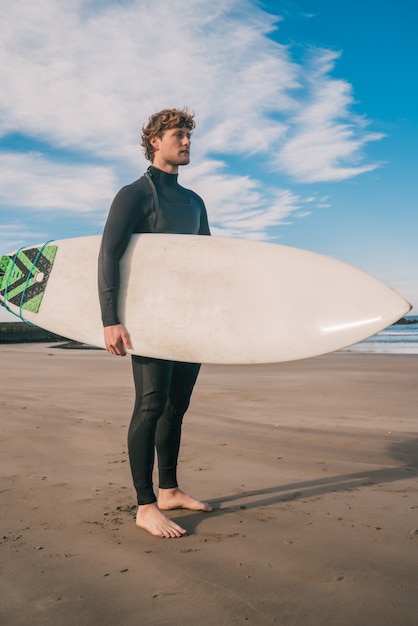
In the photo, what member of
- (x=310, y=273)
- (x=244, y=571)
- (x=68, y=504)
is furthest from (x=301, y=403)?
(x=244, y=571)

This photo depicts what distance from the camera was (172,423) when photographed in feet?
8.41

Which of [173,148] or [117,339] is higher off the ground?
[173,148]

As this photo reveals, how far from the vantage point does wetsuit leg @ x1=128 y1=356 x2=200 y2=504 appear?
7.55 feet

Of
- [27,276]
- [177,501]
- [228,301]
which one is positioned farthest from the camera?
[27,276]

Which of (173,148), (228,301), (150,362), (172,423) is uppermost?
(173,148)

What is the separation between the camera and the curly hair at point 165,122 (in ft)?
8.18

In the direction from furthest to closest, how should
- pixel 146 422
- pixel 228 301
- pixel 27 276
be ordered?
pixel 27 276 → pixel 228 301 → pixel 146 422

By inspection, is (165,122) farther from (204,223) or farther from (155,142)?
(204,223)

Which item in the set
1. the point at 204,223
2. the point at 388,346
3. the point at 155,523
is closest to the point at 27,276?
the point at 204,223

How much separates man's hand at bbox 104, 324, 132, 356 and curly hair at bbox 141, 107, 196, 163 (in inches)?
34.1

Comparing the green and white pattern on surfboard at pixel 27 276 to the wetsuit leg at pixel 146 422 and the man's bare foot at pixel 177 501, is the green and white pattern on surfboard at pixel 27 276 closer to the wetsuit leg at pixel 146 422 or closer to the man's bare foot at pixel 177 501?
the wetsuit leg at pixel 146 422

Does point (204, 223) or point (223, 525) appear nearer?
point (223, 525)

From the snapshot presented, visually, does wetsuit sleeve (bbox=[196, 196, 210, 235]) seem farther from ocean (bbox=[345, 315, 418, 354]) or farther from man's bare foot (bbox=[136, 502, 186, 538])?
ocean (bbox=[345, 315, 418, 354])

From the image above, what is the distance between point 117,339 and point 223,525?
89 centimetres
